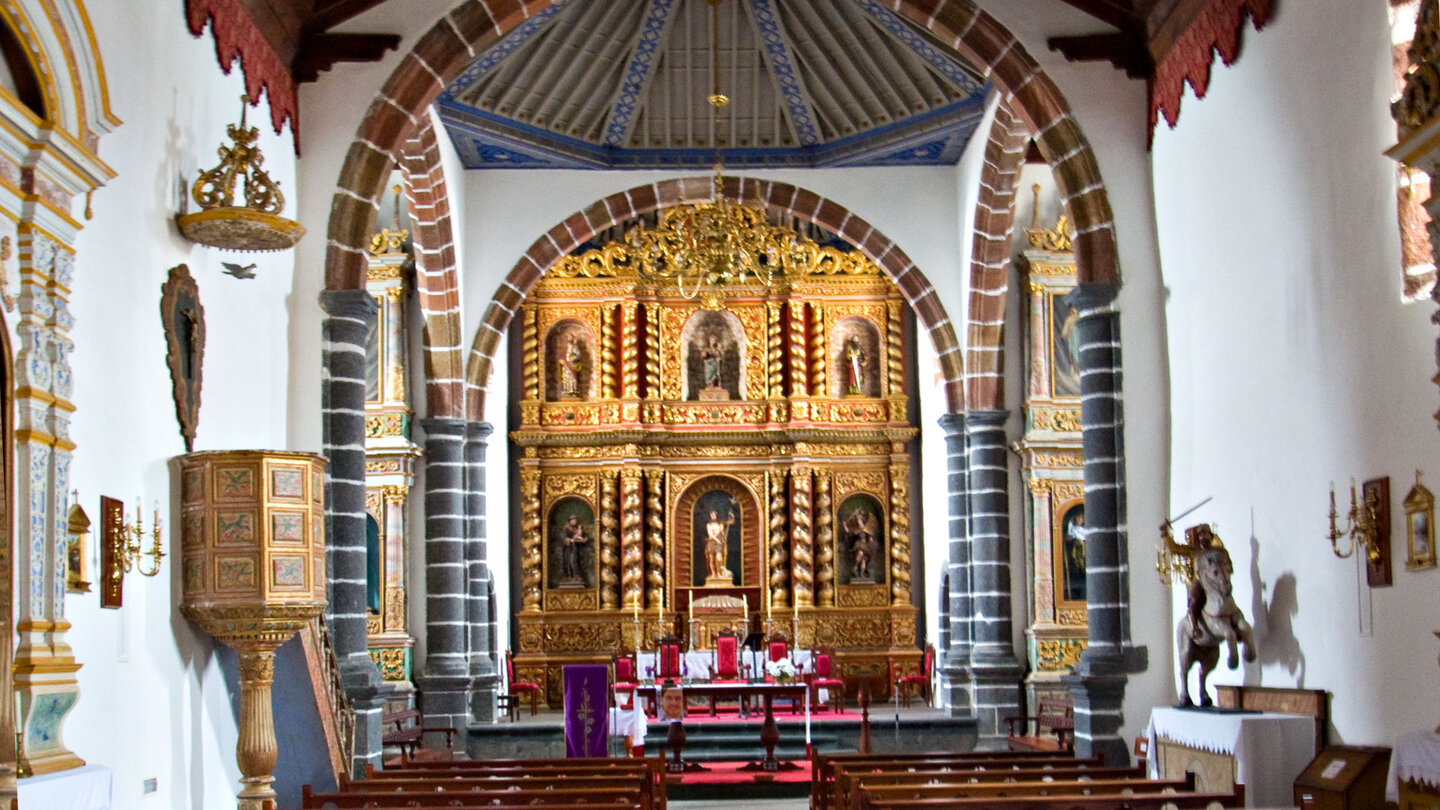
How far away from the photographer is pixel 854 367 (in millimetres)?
23609

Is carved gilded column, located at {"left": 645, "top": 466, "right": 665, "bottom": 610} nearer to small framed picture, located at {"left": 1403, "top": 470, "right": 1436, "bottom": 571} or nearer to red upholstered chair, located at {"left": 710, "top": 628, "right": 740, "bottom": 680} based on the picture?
red upholstered chair, located at {"left": 710, "top": 628, "right": 740, "bottom": 680}

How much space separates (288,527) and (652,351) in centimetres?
1386

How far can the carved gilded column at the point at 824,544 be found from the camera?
2300cm

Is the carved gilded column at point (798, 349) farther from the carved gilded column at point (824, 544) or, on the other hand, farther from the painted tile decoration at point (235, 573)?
the painted tile decoration at point (235, 573)

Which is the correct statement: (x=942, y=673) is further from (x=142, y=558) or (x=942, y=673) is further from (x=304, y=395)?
(x=142, y=558)

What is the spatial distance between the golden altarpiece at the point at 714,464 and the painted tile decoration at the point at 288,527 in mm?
12638

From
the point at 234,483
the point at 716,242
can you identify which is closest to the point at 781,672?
the point at 716,242

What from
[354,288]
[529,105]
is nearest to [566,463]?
[529,105]

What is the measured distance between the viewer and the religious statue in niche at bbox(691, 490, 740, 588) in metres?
23.3

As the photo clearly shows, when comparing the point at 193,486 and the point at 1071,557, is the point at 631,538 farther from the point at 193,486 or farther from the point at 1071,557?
the point at 193,486

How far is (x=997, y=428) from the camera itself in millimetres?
19422

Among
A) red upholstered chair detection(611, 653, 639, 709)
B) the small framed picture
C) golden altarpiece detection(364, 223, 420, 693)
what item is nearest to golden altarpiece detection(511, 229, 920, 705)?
red upholstered chair detection(611, 653, 639, 709)

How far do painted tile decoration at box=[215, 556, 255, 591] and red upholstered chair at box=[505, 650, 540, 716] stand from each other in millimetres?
10719

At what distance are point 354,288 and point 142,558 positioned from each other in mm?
4176
